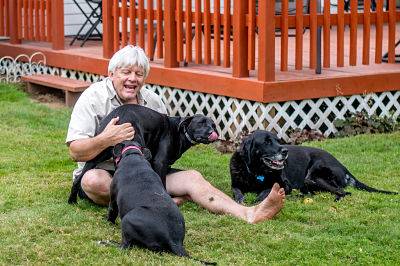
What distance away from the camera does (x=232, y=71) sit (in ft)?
30.2

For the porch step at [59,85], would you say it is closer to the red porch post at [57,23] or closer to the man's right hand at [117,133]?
the red porch post at [57,23]

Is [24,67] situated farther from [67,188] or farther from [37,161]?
[67,188]

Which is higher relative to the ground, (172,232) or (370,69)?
(370,69)

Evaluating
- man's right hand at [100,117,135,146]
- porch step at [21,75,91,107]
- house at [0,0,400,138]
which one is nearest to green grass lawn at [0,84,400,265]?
man's right hand at [100,117,135,146]

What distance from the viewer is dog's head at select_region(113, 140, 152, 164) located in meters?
5.84

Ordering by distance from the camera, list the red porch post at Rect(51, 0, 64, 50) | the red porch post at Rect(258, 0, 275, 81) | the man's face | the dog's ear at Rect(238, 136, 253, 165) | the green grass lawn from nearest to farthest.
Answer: the green grass lawn → the man's face → the dog's ear at Rect(238, 136, 253, 165) → the red porch post at Rect(258, 0, 275, 81) → the red porch post at Rect(51, 0, 64, 50)

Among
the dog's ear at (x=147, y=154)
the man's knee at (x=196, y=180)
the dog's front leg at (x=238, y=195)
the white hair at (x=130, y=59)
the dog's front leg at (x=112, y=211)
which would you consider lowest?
the dog's front leg at (x=238, y=195)

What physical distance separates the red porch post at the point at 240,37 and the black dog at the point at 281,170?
190 cm

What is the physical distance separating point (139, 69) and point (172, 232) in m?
1.43

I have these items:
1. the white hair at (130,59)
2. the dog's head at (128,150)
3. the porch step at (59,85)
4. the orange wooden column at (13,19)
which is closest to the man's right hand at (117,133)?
the dog's head at (128,150)

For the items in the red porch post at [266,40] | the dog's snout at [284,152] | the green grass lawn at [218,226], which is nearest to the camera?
the green grass lawn at [218,226]

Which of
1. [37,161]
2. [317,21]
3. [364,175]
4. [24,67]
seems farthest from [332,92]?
[24,67]

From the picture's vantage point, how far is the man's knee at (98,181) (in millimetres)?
6387

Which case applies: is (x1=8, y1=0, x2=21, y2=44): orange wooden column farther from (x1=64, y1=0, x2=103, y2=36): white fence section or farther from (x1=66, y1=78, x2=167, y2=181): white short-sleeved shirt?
(x1=66, y1=78, x2=167, y2=181): white short-sleeved shirt
